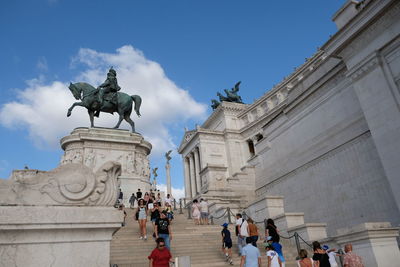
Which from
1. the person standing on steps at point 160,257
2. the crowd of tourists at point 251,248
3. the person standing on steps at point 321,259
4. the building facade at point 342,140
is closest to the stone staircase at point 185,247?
the crowd of tourists at point 251,248

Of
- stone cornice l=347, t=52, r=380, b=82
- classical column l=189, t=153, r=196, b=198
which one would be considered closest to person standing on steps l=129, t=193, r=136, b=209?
stone cornice l=347, t=52, r=380, b=82

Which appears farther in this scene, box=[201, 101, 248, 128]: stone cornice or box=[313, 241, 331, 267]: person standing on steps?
box=[201, 101, 248, 128]: stone cornice

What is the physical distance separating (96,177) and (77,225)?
2.61 ft

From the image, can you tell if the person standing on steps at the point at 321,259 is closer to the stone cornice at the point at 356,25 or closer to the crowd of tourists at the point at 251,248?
the crowd of tourists at the point at 251,248

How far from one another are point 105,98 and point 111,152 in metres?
4.76

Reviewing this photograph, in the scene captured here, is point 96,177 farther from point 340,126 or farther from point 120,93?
point 120,93

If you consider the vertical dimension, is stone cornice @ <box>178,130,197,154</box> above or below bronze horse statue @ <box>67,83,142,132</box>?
above

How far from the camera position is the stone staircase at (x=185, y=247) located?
1044 cm

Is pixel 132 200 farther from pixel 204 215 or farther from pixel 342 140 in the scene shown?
pixel 342 140

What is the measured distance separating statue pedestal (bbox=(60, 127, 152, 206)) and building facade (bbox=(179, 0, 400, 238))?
590 centimetres

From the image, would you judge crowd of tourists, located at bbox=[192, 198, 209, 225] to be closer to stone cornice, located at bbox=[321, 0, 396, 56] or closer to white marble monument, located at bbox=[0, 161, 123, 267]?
stone cornice, located at bbox=[321, 0, 396, 56]

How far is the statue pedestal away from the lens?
22703 millimetres

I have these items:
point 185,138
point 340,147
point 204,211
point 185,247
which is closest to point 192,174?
point 185,138

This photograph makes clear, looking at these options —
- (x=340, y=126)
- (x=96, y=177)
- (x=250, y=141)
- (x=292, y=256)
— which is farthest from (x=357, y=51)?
(x=250, y=141)
